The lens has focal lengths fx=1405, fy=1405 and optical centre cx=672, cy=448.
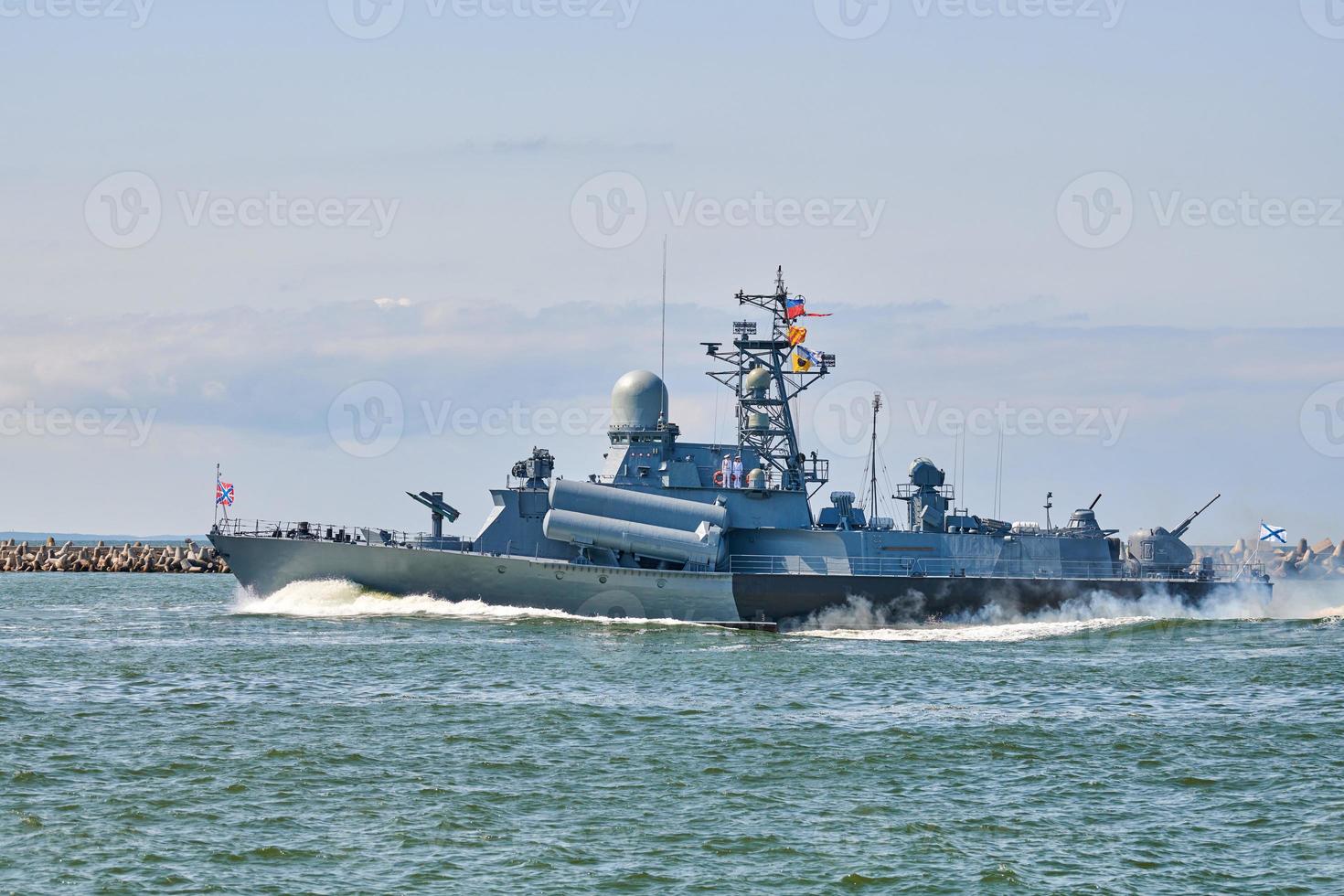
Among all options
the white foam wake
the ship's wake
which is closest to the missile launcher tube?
the white foam wake

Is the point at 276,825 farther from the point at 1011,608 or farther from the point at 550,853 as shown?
the point at 1011,608

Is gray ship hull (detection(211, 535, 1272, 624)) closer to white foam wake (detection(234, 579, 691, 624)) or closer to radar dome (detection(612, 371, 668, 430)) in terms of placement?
white foam wake (detection(234, 579, 691, 624))

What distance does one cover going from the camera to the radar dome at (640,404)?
4262 cm

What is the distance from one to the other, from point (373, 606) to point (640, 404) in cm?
990

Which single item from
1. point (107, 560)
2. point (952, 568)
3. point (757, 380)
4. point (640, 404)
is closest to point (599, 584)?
point (640, 404)

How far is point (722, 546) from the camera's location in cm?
4116

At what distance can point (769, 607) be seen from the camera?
40344mm

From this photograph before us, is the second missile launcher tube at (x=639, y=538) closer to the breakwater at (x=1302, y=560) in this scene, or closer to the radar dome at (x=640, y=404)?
the radar dome at (x=640, y=404)

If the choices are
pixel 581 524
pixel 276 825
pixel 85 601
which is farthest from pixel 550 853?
pixel 85 601

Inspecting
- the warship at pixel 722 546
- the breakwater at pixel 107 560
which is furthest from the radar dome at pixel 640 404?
the breakwater at pixel 107 560

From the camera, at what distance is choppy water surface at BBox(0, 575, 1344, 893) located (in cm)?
1658

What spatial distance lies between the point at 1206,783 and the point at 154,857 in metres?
14.8

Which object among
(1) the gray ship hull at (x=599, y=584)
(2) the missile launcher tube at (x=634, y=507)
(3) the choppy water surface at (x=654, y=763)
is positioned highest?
(2) the missile launcher tube at (x=634, y=507)

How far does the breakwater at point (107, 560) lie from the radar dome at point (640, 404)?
45041mm
